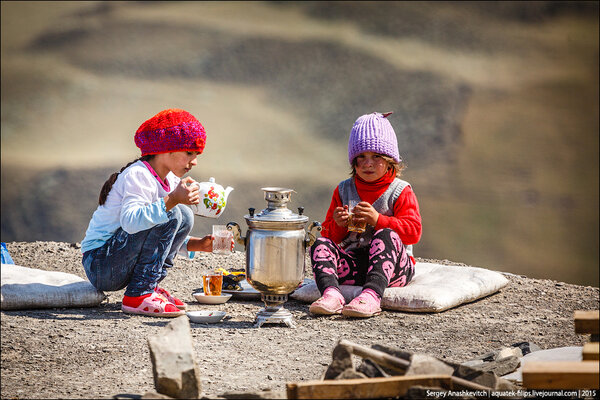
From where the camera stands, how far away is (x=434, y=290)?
15.3ft

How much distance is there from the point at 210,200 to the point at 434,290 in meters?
1.47

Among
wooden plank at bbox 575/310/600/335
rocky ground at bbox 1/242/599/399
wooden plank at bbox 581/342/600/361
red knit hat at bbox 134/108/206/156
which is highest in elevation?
red knit hat at bbox 134/108/206/156

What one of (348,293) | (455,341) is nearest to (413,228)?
(348,293)

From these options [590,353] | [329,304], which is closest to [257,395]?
[590,353]

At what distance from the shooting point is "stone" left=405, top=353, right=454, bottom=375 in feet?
8.57

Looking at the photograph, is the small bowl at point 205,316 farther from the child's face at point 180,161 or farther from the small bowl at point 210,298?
the child's face at point 180,161

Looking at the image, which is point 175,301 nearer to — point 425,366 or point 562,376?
point 425,366

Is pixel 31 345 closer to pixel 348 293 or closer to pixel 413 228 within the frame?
pixel 348 293

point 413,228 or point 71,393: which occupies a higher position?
point 413,228

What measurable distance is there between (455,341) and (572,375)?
1517 millimetres

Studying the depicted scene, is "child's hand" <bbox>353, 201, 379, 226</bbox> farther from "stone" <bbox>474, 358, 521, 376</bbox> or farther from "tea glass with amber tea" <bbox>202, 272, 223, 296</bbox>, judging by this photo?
"stone" <bbox>474, 358, 521, 376</bbox>

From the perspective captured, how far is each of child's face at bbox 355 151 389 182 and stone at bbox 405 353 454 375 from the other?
6.92 ft

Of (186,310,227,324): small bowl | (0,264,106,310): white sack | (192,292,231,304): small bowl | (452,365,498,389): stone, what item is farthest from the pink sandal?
(452,365,498,389): stone

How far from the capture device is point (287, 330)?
4.07 metres
